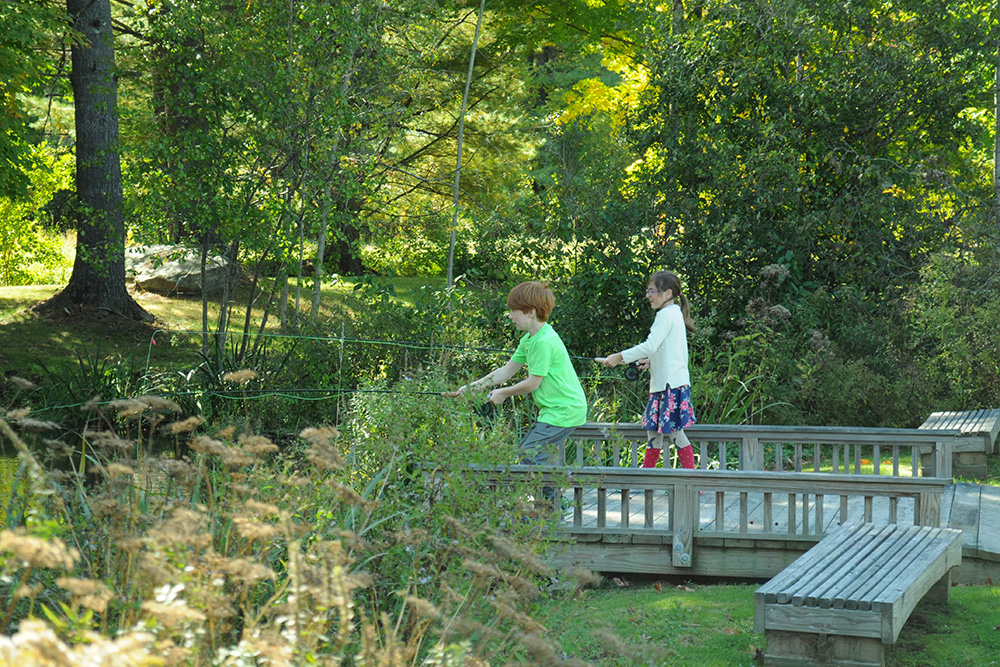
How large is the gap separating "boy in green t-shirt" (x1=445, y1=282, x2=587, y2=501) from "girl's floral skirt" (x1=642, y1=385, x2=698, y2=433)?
3.71ft

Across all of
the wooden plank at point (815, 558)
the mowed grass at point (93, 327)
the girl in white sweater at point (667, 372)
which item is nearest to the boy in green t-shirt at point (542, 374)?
the girl in white sweater at point (667, 372)

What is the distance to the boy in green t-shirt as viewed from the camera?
5.86 meters

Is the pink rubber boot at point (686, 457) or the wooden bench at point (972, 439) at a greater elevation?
the pink rubber boot at point (686, 457)

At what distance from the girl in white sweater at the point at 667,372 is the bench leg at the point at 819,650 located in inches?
110

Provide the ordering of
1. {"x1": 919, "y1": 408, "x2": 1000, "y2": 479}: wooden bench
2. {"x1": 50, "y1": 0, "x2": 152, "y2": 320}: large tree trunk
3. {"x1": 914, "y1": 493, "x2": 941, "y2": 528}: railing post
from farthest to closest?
1. {"x1": 50, "y1": 0, "x2": 152, "y2": 320}: large tree trunk
2. {"x1": 919, "y1": 408, "x2": 1000, "y2": 479}: wooden bench
3. {"x1": 914, "y1": 493, "x2": 941, "y2": 528}: railing post

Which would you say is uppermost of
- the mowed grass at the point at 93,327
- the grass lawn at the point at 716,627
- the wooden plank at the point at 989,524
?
the mowed grass at the point at 93,327

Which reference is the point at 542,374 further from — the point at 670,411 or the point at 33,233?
the point at 33,233

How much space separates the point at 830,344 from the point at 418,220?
7.24 meters

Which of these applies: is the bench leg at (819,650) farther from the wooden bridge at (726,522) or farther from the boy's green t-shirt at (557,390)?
the boy's green t-shirt at (557,390)

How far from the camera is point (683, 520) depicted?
600 cm

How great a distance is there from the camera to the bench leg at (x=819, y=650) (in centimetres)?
415

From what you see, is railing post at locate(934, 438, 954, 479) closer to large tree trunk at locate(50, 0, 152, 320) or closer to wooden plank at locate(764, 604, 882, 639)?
wooden plank at locate(764, 604, 882, 639)

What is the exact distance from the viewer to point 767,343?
10531 mm

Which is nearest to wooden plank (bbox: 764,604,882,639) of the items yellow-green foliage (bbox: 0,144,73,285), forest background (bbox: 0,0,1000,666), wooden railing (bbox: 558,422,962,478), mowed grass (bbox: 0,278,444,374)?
wooden railing (bbox: 558,422,962,478)
